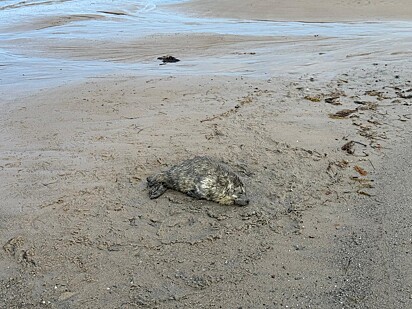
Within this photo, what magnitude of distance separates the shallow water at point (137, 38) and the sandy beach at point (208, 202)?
0.11 m

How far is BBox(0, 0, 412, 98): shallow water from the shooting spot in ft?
27.3

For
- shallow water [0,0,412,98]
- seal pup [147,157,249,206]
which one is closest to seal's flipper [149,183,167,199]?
seal pup [147,157,249,206]

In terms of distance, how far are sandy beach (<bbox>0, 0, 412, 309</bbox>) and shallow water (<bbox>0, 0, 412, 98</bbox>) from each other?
108 mm

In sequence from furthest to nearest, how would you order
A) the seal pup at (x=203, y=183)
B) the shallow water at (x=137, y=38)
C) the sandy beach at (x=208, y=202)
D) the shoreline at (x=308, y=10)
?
1. the shoreline at (x=308, y=10)
2. the shallow water at (x=137, y=38)
3. the seal pup at (x=203, y=183)
4. the sandy beach at (x=208, y=202)

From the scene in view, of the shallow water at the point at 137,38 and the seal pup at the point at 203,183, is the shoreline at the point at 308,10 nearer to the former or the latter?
the shallow water at the point at 137,38

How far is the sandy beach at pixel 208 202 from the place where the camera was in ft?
9.99

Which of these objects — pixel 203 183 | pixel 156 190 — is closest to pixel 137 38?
pixel 156 190

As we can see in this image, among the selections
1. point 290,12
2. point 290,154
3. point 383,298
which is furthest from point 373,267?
point 290,12

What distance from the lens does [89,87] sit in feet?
23.8

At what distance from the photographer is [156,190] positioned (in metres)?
3.96

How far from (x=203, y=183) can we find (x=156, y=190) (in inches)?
17.1

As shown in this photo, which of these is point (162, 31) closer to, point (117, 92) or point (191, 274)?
point (117, 92)

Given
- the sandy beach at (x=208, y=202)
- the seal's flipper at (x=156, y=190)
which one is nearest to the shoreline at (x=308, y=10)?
the sandy beach at (x=208, y=202)

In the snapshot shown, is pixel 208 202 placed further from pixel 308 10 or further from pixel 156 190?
pixel 308 10
